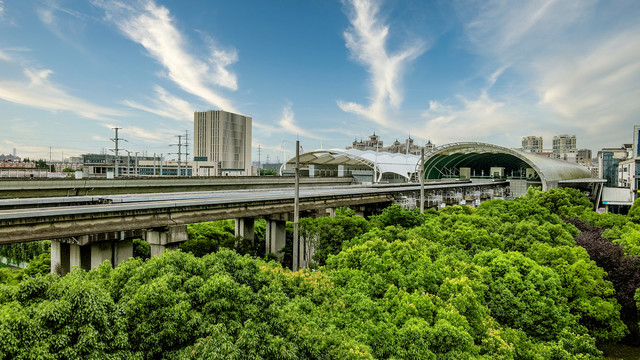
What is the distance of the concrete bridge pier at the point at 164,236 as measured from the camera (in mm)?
22875

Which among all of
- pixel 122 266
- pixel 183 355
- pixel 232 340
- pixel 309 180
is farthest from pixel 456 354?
pixel 309 180

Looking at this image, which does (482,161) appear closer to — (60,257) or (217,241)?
(217,241)

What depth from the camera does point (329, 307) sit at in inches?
438

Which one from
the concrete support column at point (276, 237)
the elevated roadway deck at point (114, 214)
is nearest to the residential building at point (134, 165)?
the concrete support column at point (276, 237)

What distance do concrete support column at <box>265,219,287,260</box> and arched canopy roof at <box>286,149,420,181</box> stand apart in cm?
5147

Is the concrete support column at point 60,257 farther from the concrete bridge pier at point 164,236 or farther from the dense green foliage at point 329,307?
the dense green foliage at point 329,307

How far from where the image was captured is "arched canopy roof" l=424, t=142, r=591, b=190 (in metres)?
62.2

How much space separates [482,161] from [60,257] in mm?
90781

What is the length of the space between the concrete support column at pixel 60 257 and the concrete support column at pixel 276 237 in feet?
52.5

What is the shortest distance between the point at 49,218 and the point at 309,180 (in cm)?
6393

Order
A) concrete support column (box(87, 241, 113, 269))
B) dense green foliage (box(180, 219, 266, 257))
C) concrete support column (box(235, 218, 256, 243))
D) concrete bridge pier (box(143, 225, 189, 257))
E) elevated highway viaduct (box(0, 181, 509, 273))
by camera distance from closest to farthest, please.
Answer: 1. elevated highway viaduct (box(0, 181, 509, 273))
2. concrete support column (box(87, 241, 113, 269))
3. concrete bridge pier (box(143, 225, 189, 257))
4. dense green foliage (box(180, 219, 266, 257))
5. concrete support column (box(235, 218, 256, 243))

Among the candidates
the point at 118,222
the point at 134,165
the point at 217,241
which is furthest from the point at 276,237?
the point at 134,165

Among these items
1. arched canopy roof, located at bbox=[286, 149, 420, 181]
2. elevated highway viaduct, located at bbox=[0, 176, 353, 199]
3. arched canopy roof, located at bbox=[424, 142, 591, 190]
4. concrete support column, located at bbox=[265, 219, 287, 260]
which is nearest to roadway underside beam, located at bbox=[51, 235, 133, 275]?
concrete support column, located at bbox=[265, 219, 287, 260]

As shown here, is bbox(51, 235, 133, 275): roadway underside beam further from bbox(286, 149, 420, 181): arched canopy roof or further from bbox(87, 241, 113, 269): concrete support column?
bbox(286, 149, 420, 181): arched canopy roof
